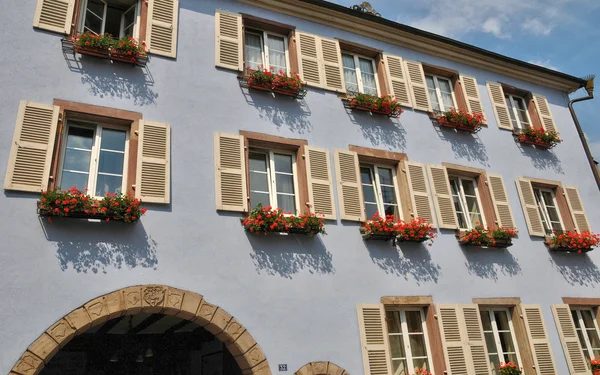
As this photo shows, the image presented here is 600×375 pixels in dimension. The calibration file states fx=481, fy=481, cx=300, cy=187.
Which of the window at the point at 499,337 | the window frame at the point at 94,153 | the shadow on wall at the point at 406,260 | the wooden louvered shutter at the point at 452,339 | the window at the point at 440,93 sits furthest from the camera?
the window at the point at 440,93

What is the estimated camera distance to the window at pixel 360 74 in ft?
31.2

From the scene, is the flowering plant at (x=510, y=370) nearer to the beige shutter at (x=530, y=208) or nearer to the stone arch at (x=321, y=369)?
the stone arch at (x=321, y=369)

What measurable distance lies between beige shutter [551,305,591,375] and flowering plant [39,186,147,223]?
25.2 ft

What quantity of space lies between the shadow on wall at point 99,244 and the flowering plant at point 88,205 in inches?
6.7

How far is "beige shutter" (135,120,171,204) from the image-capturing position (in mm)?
6617

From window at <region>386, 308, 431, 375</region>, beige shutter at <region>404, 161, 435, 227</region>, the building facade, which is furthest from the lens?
beige shutter at <region>404, 161, 435, 227</region>

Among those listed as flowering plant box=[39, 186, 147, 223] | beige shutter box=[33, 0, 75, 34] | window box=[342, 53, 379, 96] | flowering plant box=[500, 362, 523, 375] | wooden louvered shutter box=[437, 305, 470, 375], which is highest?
window box=[342, 53, 379, 96]

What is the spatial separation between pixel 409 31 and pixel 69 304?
8330 millimetres

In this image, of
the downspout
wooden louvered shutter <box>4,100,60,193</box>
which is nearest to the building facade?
wooden louvered shutter <box>4,100,60,193</box>

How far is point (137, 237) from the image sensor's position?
20.9 feet

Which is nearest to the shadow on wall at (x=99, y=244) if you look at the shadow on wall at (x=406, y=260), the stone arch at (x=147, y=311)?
the stone arch at (x=147, y=311)

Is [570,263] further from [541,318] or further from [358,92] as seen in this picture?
[358,92]

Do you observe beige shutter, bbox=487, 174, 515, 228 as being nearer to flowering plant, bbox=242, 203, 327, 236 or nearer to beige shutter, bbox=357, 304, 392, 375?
beige shutter, bbox=357, 304, 392, 375

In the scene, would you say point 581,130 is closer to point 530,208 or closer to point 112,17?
point 530,208
